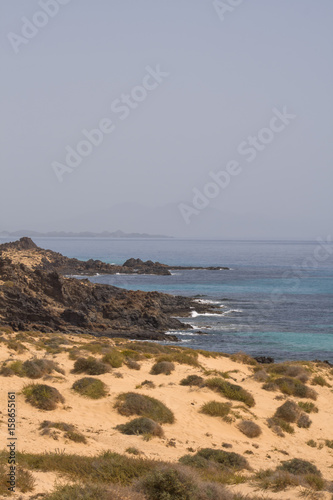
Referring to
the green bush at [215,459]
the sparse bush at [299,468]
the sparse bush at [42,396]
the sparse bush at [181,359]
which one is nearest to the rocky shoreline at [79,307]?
the sparse bush at [181,359]

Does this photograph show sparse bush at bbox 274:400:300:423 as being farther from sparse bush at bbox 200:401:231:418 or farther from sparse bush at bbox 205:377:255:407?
sparse bush at bbox 200:401:231:418

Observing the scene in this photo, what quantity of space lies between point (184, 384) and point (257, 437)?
4.80m

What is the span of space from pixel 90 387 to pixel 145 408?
2.68m

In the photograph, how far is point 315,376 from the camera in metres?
24.4

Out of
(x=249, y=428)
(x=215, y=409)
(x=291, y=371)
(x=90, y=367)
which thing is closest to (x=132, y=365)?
(x=90, y=367)

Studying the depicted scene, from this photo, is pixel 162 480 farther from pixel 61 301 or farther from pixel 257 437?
pixel 61 301

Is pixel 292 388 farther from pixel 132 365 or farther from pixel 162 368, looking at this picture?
pixel 132 365

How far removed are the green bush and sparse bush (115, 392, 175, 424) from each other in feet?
9.98

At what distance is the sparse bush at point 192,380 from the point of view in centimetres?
1981

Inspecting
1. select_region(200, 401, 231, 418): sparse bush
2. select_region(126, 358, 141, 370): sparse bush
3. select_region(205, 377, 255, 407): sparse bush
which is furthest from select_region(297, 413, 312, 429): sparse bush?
select_region(126, 358, 141, 370): sparse bush

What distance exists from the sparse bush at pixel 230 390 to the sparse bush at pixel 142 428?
18.4 feet

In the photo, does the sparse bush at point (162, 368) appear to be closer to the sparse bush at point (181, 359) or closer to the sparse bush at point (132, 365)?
the sparse bush at point (132, 365)

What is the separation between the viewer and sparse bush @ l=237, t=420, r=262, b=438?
51.6 feet

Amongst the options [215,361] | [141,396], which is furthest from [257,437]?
[215,361]
